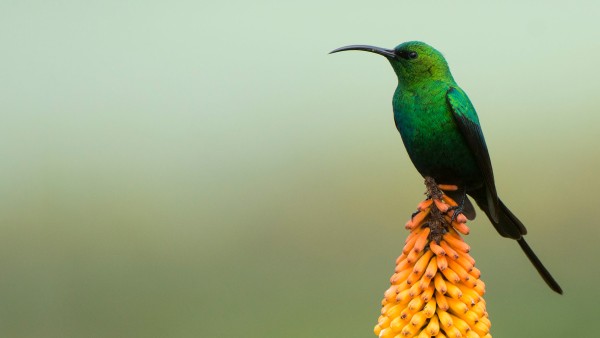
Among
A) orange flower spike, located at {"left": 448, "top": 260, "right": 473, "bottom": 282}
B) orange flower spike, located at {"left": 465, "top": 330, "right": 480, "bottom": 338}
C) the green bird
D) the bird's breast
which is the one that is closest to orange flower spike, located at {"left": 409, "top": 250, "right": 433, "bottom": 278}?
orange flower spike, located at {"left": 448, "top": 260, "right": 473, "bottom": 282}

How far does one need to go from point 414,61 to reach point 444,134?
2.09 ft

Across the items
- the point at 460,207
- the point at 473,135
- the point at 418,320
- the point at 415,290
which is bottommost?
the point at 418,320

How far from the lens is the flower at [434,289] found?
12.6ft

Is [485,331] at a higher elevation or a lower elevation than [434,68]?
lower

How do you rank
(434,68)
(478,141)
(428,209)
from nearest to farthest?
(428,209) < (478,141) < (434,68)

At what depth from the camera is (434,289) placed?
157 inches

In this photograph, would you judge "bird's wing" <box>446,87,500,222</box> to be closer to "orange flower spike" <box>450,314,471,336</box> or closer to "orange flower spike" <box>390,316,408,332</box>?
"orange flower spike" <box>450,314,471,336</box>

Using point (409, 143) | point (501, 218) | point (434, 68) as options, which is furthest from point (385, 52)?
point (501, 218)

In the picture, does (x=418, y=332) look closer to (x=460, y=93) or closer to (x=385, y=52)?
(x=460, y=93)

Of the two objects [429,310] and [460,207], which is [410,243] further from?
[460,207]

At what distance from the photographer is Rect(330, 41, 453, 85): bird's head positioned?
5.50 m

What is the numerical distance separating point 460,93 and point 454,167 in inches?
19.8

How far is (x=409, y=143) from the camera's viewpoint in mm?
5332

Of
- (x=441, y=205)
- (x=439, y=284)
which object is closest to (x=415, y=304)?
(x=439, y=284)
